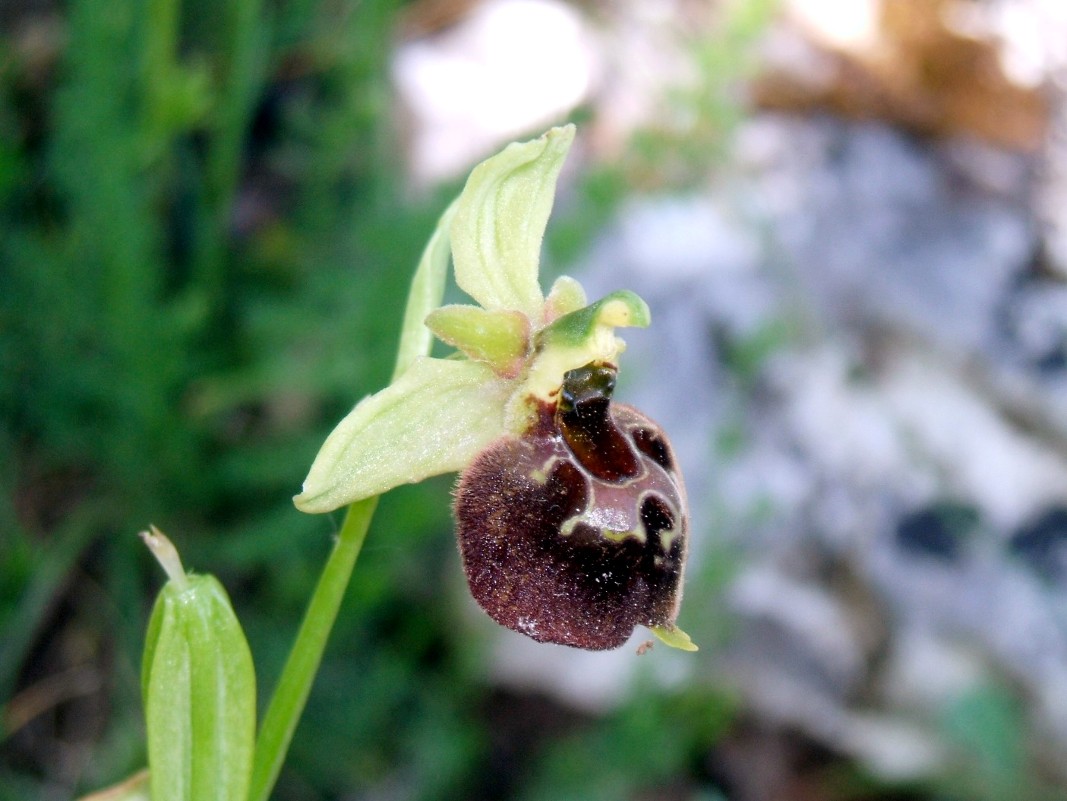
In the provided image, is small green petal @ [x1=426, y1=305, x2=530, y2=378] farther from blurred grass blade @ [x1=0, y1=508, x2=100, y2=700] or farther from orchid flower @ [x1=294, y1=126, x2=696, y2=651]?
blurred grass blade @ [x1=0, y1=508, x2=100, y2=700]

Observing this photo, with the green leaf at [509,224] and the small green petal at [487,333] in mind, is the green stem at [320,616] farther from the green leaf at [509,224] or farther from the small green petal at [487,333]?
the green leaf at [509,224]

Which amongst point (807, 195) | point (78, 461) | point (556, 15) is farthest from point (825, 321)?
point (78, 461)

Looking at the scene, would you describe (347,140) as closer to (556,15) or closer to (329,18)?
(329,18)

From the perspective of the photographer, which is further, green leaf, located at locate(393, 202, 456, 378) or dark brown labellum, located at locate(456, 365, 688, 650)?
green leaf, located at locate(393, 202, 456, 378)

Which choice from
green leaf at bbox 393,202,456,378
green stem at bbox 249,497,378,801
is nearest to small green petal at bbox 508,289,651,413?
green leaf at bbox 393,202,456,378

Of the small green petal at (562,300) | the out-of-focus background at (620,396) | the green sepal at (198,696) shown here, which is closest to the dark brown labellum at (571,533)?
the small green petal at (562,300)
